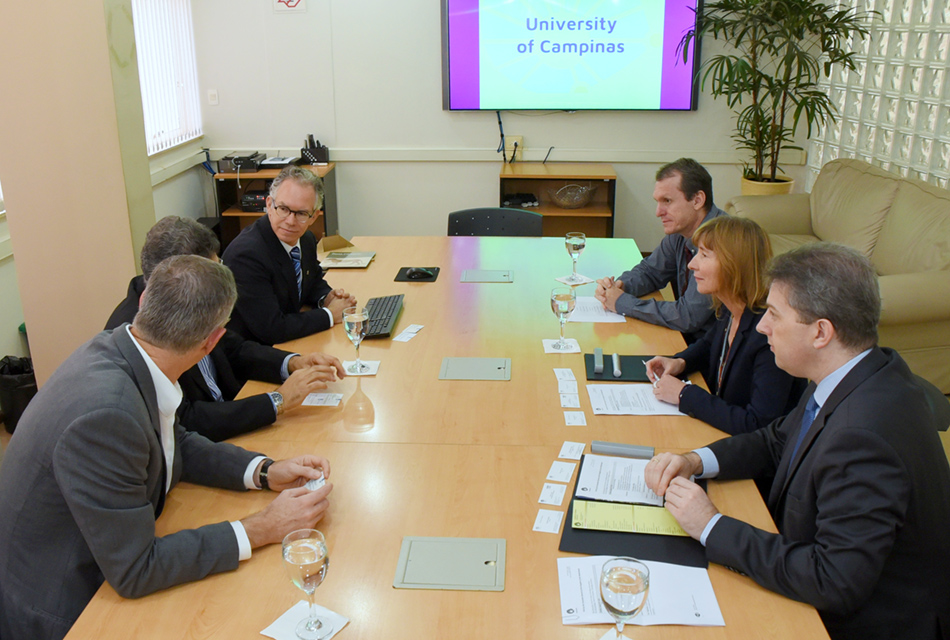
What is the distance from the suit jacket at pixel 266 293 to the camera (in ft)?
9.39

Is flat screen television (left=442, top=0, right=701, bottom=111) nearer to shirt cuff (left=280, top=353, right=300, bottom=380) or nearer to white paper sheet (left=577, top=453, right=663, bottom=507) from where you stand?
shirt cuff (left=280, top=353, right=300, bottom=380)

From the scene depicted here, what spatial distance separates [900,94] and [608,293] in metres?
2.96

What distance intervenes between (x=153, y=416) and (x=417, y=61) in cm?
504

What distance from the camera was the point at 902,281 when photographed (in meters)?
3.70

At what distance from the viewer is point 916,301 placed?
363 centimetres

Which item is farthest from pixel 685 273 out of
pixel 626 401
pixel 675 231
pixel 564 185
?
pixel 564 185

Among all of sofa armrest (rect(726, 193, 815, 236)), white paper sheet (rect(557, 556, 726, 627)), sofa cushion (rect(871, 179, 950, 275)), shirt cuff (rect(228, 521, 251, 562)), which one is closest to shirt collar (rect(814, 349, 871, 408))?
white paper sheet (rect(557, 556, 726, 627))

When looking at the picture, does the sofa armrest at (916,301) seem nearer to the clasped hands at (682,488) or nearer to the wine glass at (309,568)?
the clasped hands at (682,488)

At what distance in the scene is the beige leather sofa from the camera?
3664 millimetres

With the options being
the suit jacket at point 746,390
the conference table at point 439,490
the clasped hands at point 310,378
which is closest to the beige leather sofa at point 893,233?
the conference table at point 439,490

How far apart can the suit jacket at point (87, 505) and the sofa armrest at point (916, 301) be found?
321 cm

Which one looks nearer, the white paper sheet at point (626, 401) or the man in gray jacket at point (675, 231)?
the white paper sheet at point (626, 401)

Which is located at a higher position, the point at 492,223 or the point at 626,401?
the point at 492,223

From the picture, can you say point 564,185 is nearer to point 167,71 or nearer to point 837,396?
point 167,71
